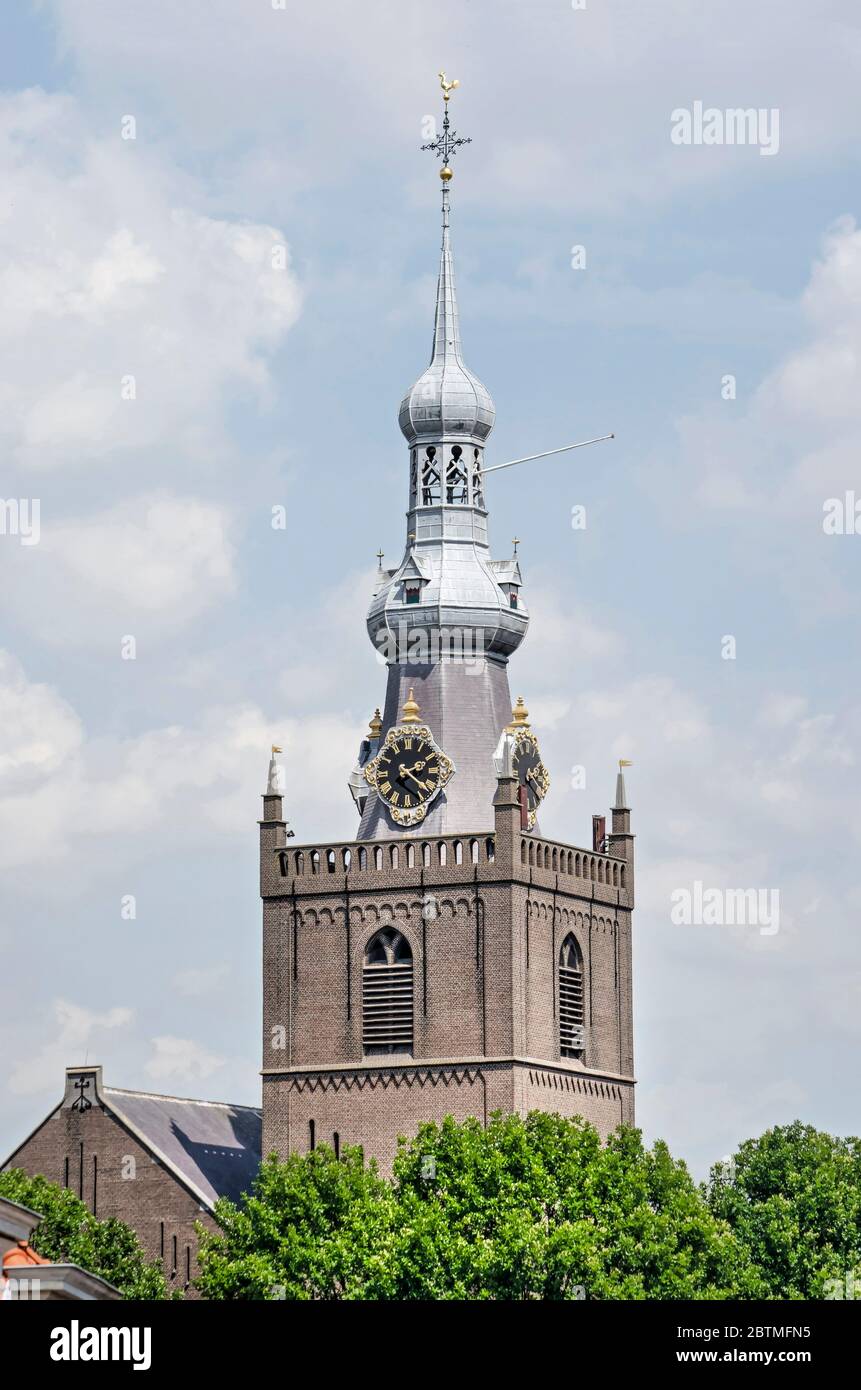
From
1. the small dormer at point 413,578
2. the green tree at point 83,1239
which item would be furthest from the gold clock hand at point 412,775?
the green tree at point 83,1239

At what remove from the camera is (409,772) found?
103m

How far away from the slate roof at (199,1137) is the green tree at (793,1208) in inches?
648

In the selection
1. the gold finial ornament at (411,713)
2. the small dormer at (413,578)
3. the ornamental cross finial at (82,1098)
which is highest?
the small dormer at (413,578)

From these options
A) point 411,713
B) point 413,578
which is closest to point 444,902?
point 411,713

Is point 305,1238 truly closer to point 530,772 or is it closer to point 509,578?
point 530,772

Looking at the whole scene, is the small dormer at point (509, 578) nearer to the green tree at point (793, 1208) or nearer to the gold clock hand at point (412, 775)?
the gold clock hand at point (412, 775)

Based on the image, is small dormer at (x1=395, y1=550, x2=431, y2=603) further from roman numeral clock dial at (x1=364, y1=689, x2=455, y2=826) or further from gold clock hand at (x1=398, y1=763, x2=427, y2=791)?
gold clock hand at (x1=398, y1=763, x2=427, y2=791)

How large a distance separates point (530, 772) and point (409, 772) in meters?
4.04

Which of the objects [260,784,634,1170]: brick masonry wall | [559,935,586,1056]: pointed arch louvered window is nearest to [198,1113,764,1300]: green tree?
[260,784,634,1170]: brick masonry wall

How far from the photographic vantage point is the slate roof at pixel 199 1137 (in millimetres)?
104688

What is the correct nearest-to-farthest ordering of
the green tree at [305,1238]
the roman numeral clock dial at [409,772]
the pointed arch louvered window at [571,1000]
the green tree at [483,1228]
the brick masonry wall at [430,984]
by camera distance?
the green tree at [483,1228] < the green tree at [305,1238] < the brick masonry wall at [430,984] < the pointed arch louvered window at [571,1000] < the roman numeral clock dial at [409,772]

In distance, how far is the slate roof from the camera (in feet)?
343
